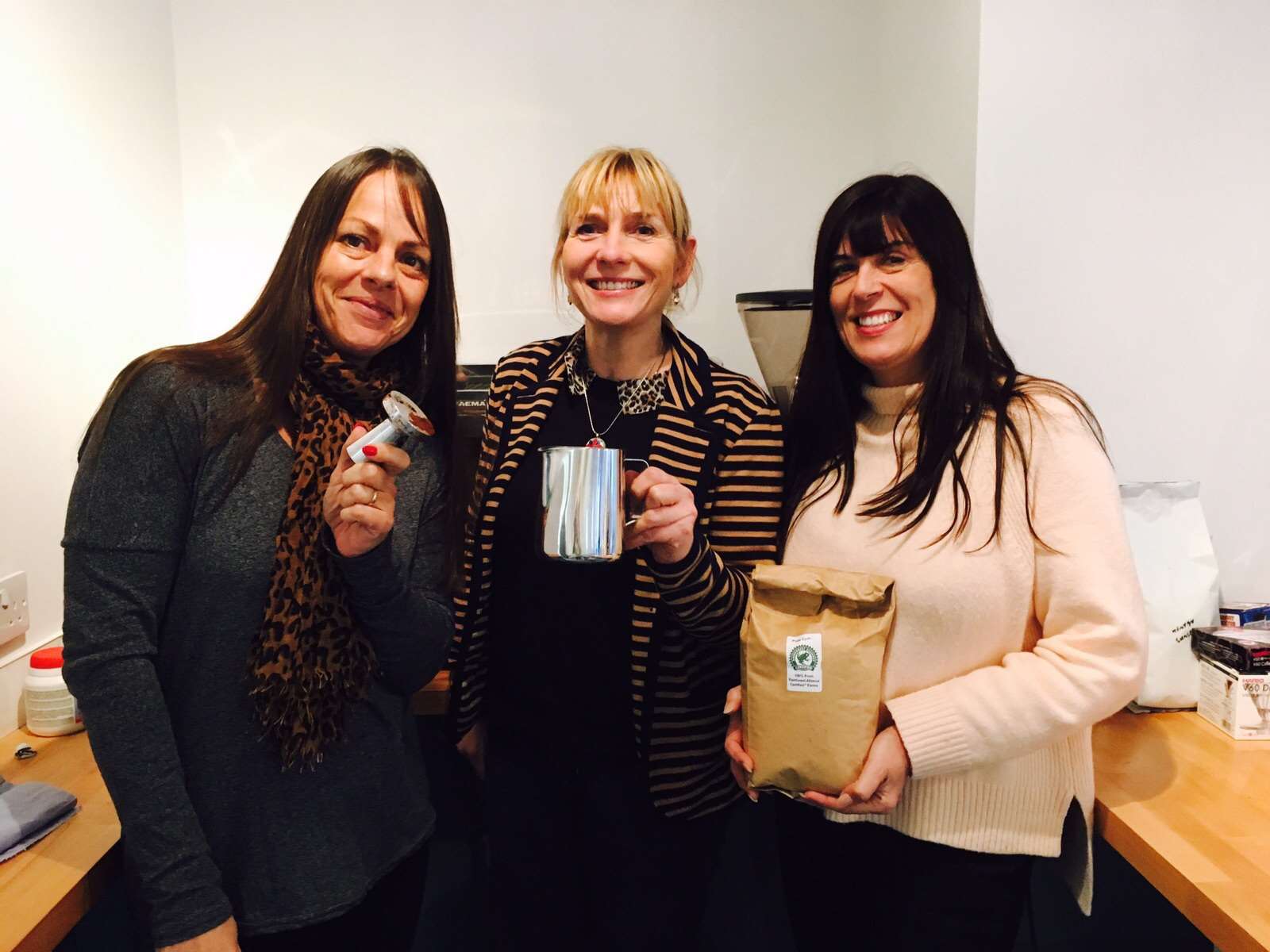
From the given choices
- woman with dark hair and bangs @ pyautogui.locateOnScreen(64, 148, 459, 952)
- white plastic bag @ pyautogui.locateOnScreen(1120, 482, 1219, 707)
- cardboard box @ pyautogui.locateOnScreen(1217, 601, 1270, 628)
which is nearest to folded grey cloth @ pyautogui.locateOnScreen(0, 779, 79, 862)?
woman with dark hair and bangs @ pyautogui.locateOnScreen(64, 148, 459, 952)

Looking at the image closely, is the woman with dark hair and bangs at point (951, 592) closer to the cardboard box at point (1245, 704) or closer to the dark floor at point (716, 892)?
the cardboard box at point (1245, 704)

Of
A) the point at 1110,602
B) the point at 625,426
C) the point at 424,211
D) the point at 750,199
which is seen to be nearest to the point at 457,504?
the point at 625,426

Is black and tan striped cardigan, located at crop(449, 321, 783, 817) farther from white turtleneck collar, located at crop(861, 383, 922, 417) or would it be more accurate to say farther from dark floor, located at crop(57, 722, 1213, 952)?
dark floor, located at crop(57, 722, 1213, 952)

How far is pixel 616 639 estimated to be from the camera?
115 centimetres

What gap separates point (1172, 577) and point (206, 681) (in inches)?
59.3

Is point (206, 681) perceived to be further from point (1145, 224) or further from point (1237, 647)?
point (1145, 224)

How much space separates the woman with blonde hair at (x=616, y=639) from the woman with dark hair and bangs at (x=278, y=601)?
5.1 inches

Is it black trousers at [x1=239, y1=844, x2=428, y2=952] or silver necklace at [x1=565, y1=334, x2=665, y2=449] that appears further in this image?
silver necklace at [x1=565, y1=334, x2=665, y2=449]

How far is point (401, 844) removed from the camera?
1018 millimetres

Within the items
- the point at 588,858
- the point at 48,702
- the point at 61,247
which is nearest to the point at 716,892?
the point at 588,858

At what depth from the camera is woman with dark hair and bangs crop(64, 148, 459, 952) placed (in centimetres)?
83

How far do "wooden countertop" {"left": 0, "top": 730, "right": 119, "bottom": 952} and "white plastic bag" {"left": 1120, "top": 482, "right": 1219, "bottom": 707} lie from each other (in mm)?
1579

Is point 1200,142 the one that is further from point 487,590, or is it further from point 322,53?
point 322,53

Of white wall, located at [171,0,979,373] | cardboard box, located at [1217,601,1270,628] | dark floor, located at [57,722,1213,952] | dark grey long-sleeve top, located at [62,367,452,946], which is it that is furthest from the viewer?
white wall, located at [171,0,979,373]
